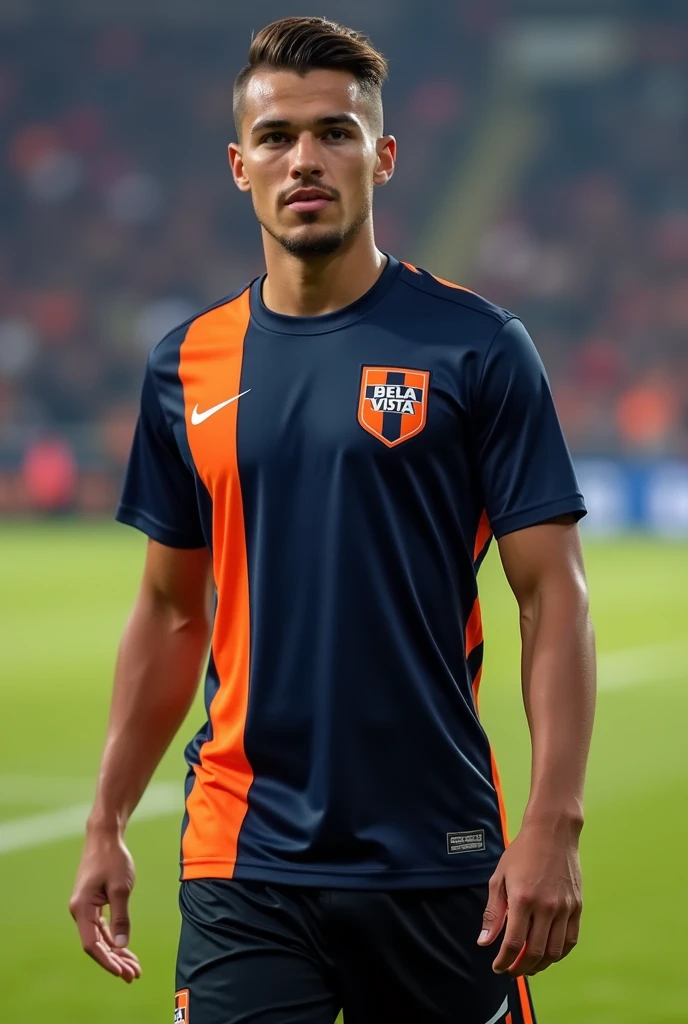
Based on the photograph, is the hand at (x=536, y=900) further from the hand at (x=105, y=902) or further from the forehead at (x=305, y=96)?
the forehead at (x=305, y=96)

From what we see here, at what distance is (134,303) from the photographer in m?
28.7

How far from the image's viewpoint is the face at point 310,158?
2.66 meters

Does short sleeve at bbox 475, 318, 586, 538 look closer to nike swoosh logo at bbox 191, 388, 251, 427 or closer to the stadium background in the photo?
nike swoosh logo at bbox 191, 388, 251, 427

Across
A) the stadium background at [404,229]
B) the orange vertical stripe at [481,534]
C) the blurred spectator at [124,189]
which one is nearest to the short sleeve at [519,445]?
the orange vertical stripe at [481,534]

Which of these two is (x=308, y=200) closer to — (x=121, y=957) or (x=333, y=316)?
(x=333, y=316)

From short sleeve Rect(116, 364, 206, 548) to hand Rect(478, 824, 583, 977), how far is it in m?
A: 0.89

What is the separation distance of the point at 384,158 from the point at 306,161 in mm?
276

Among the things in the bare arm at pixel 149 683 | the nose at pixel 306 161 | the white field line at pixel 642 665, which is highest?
the nose at pixel 306 161

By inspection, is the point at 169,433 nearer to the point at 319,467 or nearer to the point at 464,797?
the point at 319,467

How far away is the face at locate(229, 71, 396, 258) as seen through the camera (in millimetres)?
2662

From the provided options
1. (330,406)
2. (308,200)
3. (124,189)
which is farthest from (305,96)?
(124,189)

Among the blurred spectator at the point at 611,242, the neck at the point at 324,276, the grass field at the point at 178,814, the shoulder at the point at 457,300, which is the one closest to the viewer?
the shoulder at the point at 457,300

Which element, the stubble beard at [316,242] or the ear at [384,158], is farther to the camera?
the ear at [384,158]

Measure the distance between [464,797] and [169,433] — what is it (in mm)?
811
